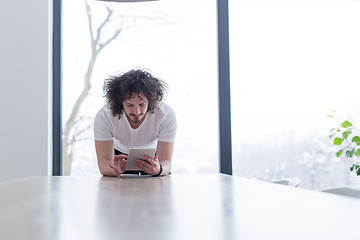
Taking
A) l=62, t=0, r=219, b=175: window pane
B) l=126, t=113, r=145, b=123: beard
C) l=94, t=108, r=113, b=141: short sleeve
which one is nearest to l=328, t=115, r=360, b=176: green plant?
l=62, t=0, r=219, b=175: window pane

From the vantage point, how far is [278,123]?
3.91 meters

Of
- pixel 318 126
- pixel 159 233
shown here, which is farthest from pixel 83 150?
pixel 159 233

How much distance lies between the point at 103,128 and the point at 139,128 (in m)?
0.21

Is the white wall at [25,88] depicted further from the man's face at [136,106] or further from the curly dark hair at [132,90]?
the man's face at [136,106]

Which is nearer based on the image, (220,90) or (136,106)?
(136,106)

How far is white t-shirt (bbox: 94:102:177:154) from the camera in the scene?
2.29 meters

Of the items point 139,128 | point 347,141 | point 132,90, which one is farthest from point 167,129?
point 347,141

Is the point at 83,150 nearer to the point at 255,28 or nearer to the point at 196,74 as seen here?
the point at 196,74

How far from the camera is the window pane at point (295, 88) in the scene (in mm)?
3910

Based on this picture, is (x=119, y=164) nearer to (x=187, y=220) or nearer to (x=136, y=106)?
(x=136, y=106)

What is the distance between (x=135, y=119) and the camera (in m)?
2.36

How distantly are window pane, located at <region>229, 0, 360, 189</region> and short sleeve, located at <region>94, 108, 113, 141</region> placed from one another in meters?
1.85

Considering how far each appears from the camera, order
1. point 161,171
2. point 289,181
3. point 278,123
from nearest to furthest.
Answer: point 289,181
point 161,171
point 278,123

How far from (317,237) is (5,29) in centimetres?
384
